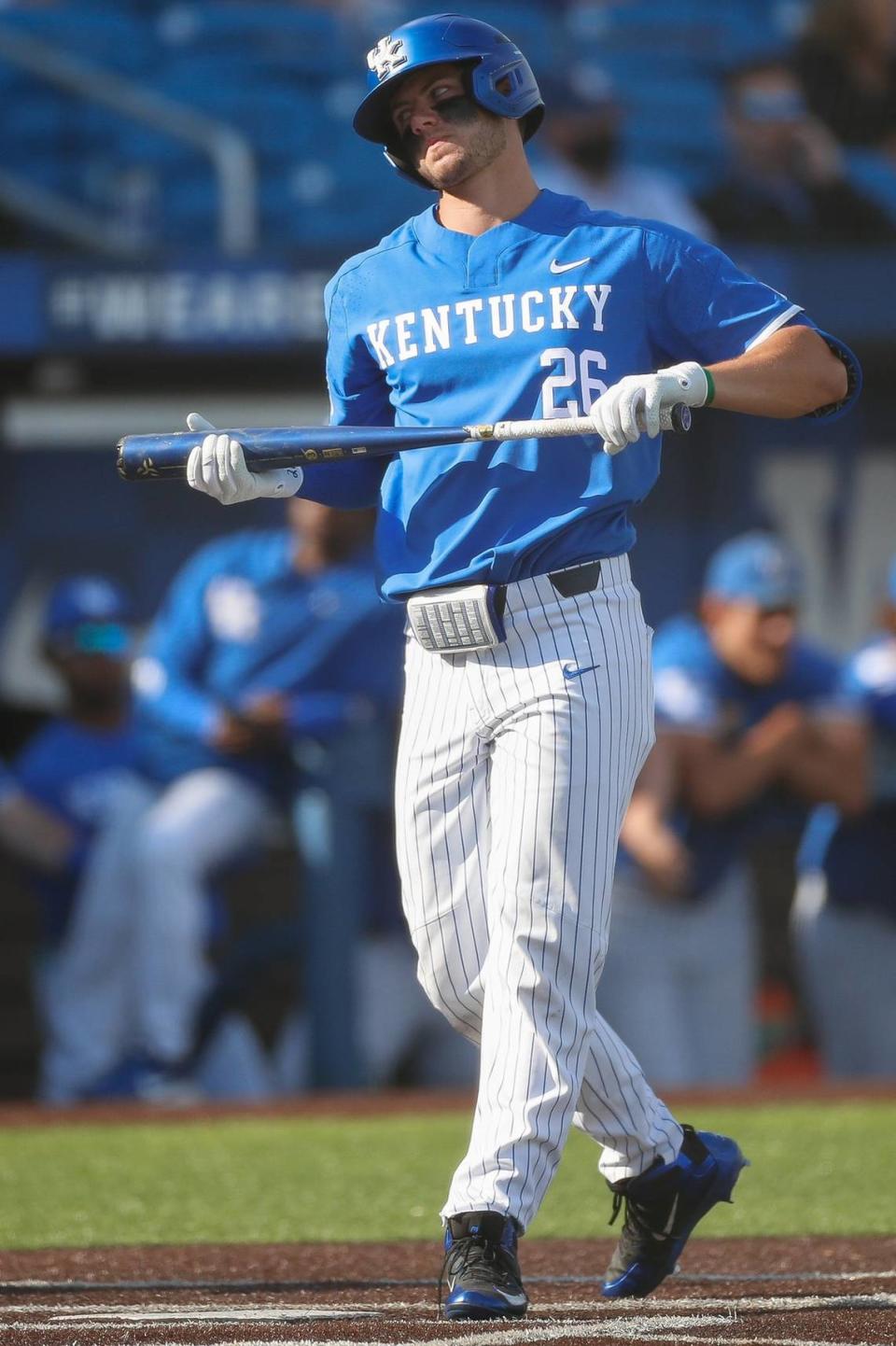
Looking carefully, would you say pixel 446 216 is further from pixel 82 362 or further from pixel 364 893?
pixel 82 362

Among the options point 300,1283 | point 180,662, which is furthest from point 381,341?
point 180,662

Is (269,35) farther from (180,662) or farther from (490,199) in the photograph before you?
(490,199)

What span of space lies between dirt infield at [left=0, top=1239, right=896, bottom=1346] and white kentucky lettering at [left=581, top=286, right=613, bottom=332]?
1317mm

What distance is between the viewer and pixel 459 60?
3.01m

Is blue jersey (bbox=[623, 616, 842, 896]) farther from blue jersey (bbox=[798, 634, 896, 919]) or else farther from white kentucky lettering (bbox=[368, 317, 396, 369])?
white kentucky lettering (bbox=[368, 317, 396, 369])

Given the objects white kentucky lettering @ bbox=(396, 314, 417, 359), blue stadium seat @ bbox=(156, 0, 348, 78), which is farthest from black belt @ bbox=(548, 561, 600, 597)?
blue stadium seat @ bbox=(156, 0, 348, 78)

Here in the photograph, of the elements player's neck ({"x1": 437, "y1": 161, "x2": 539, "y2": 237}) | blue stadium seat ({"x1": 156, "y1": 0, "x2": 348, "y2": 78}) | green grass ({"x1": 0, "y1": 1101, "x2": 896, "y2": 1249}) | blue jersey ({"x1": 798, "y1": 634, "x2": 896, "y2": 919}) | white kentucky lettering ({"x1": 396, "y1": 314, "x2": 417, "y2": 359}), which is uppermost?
blue stadium seat ({"x1": 156, "y1": 0, "x2": 348, "y2": 78})

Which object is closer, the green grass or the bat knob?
the bat knob

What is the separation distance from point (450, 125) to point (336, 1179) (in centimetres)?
249

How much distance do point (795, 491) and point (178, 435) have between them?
7.18 m

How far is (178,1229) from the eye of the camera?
12.9 feet

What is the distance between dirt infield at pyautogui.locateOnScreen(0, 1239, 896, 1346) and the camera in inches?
Answer: 99.1

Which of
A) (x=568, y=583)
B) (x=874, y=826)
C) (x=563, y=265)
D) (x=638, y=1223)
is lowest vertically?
(x=638, y=1223)

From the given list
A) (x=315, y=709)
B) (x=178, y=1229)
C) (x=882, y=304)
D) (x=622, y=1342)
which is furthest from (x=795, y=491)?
(x=622, y=1342)
